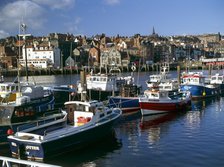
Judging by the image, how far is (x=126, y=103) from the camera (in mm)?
32500

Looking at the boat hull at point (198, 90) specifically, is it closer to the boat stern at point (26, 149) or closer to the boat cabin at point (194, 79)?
the boat cabin at point (194, 79)

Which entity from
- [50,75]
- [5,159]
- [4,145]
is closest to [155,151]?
[4,145]

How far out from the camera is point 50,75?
105312 mm

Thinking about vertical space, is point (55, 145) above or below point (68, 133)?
below

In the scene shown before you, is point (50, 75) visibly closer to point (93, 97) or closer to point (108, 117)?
point (93, 97)

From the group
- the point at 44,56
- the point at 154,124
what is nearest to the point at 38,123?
the point at 154,124

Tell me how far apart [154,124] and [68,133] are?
399 inches

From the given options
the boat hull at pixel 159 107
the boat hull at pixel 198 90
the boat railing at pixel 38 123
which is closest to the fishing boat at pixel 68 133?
the boat railing at pixel 38 123

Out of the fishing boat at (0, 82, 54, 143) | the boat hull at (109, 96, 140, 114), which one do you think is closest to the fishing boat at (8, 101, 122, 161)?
the fishing boat at (0, 82, 54, 143)

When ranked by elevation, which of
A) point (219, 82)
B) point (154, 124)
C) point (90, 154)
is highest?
point (219, 82)

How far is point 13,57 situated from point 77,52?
2108 centimetres

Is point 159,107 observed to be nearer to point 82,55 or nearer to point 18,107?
point 18,107

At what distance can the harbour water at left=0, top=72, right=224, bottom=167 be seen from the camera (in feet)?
57.7

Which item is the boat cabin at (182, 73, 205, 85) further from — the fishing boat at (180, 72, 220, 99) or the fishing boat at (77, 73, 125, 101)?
the fishing boat at (77, 73, 125, 101)
